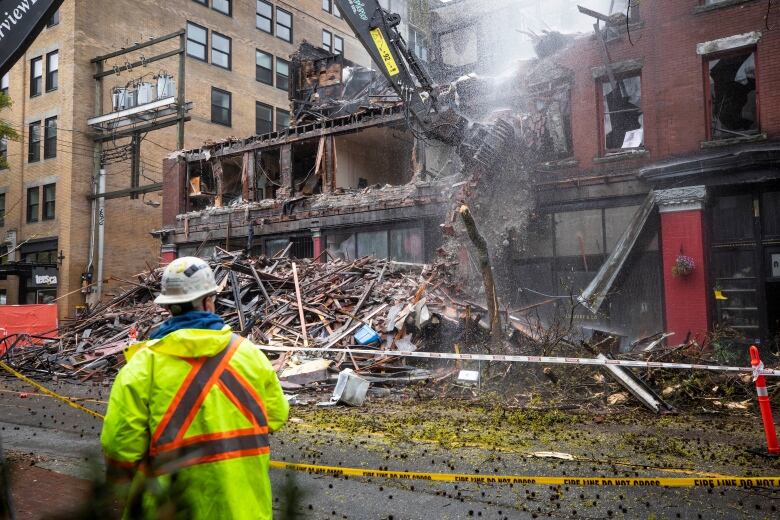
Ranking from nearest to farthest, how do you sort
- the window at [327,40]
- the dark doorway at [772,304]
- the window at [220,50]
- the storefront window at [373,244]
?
1. the dark doorway at [772,304]
2. the storefront window at [373,244]
3. the window at [220,50]
4. the window at [327,40]

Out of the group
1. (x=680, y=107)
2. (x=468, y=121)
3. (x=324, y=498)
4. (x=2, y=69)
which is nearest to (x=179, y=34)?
(x=468, y=121)

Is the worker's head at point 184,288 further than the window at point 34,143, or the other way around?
the window at point 34,143

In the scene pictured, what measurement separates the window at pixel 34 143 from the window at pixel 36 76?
5.24ft


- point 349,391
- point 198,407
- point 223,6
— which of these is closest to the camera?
point 198,407

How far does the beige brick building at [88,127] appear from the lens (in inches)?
1048

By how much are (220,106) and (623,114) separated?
22562 millimetres

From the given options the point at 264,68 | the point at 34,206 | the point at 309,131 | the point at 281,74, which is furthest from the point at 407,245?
the point at 34,206

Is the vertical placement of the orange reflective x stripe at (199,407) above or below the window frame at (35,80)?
below

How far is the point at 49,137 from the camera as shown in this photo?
27.8 meters

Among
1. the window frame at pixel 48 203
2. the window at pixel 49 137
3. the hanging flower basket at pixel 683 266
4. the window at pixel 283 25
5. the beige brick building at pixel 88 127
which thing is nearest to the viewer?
the hanging flower basket at pixel 683 266

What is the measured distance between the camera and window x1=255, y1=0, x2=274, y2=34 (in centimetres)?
3309

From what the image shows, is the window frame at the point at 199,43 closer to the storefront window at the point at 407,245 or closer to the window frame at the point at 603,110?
the storefront window at the point at 407,245

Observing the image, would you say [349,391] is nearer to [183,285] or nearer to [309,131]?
[183,285]

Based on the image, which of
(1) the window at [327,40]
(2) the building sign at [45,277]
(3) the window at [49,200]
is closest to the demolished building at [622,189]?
(2) the building sign at [45,277]
